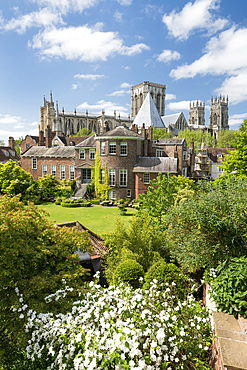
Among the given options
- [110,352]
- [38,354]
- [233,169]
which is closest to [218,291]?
[110,352]

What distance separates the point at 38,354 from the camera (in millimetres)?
4461

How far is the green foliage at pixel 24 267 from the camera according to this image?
5.07 meters

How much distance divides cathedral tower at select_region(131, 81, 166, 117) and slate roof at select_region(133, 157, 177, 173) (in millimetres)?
82788

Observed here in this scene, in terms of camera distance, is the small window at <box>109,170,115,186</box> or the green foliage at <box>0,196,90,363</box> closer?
the green foliage at <box>0,196,90,363</box>

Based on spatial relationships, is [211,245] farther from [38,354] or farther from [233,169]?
[233,169]

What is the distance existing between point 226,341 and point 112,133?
27946 mm

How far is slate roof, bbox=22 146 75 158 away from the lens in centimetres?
3766

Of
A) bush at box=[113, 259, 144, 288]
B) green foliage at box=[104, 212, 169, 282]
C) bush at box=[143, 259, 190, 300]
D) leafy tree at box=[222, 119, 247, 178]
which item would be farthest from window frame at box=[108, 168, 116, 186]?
bush at box=[143, 259, 190, 300]

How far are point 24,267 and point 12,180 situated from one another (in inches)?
1020

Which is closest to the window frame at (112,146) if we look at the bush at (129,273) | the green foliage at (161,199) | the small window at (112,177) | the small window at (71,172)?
the small window at (112,177)

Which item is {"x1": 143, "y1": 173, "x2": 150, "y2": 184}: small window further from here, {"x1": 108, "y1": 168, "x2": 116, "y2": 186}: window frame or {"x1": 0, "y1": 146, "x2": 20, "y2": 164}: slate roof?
{"x1": 0, "y1": 146, "x2": 20, "y2": 164}: slate roof

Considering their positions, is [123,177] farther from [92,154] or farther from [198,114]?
[198,114]

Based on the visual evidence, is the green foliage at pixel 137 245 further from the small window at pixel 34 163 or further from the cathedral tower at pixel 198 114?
the cathedral tower at pixel 198 114

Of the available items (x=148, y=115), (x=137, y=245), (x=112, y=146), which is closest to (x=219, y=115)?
(x=148, y=115)
